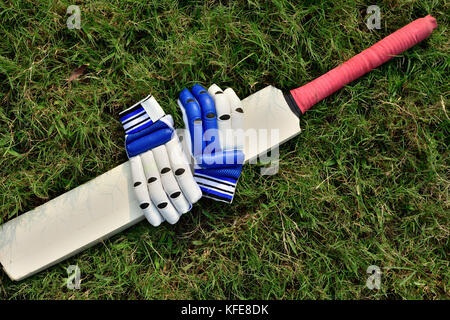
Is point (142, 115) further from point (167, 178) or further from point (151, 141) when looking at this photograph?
point (167, 178)

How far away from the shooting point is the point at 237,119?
5.15ft

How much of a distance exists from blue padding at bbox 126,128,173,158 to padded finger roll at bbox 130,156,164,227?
0.14 feet

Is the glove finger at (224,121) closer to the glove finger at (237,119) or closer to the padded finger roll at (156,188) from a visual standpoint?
the glove finger at (237,119)

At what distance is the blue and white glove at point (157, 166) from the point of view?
1524 millimetres

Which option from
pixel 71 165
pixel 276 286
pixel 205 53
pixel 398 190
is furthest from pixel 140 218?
pixel 398 190

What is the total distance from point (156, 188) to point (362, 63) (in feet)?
3.73

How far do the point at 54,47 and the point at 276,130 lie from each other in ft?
3.78

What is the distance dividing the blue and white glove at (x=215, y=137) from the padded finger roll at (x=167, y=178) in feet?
0.36

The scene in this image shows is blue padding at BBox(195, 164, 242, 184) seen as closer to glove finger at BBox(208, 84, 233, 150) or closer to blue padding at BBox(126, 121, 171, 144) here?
glove finger at BBox(208, 84, 233, 150)

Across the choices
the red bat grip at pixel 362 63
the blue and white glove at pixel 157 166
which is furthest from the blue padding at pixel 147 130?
the red bat grip at pixel 362 63

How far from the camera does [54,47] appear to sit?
5.49 feet

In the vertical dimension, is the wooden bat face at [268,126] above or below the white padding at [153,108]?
below

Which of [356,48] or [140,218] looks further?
[356,48]

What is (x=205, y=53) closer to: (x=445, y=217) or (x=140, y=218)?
(x=140, y=218)
